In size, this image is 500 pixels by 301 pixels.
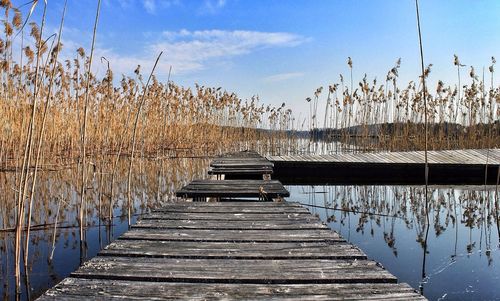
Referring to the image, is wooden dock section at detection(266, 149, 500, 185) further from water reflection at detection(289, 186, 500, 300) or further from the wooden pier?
the wooden pier

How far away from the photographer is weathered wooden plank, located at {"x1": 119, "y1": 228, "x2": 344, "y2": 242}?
1893 mm

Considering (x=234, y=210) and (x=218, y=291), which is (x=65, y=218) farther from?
(x=218, y=291)

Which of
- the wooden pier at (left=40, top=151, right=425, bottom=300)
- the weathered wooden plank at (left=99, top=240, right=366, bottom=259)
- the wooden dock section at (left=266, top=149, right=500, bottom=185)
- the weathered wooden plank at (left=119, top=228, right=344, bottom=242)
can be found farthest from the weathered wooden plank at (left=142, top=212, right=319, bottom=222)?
the wooden dock section at (left=266, top=149, right=500, bottom=185)

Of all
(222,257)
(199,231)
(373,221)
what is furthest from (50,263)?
(373,221)

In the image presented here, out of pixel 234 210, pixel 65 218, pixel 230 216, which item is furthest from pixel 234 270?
pixel 65 218

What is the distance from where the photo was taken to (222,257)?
1.62 meters

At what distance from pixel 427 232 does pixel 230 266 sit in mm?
2546

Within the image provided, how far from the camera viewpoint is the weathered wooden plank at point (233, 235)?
1.89m

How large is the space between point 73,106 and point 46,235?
5.23m

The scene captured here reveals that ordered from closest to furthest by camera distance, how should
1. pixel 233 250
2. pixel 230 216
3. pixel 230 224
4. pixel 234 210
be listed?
1. pixel 233 250
2. pixel 230 224
3. pixel 230 216
4. pixel 234 210

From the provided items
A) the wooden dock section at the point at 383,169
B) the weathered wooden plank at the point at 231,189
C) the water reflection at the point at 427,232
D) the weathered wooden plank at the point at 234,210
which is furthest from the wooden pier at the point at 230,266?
the wooden dock section at the point at 383,169

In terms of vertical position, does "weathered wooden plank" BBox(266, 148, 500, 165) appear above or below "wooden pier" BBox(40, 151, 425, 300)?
above

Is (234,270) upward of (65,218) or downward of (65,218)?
upward

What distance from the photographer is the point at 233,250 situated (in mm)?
1722
